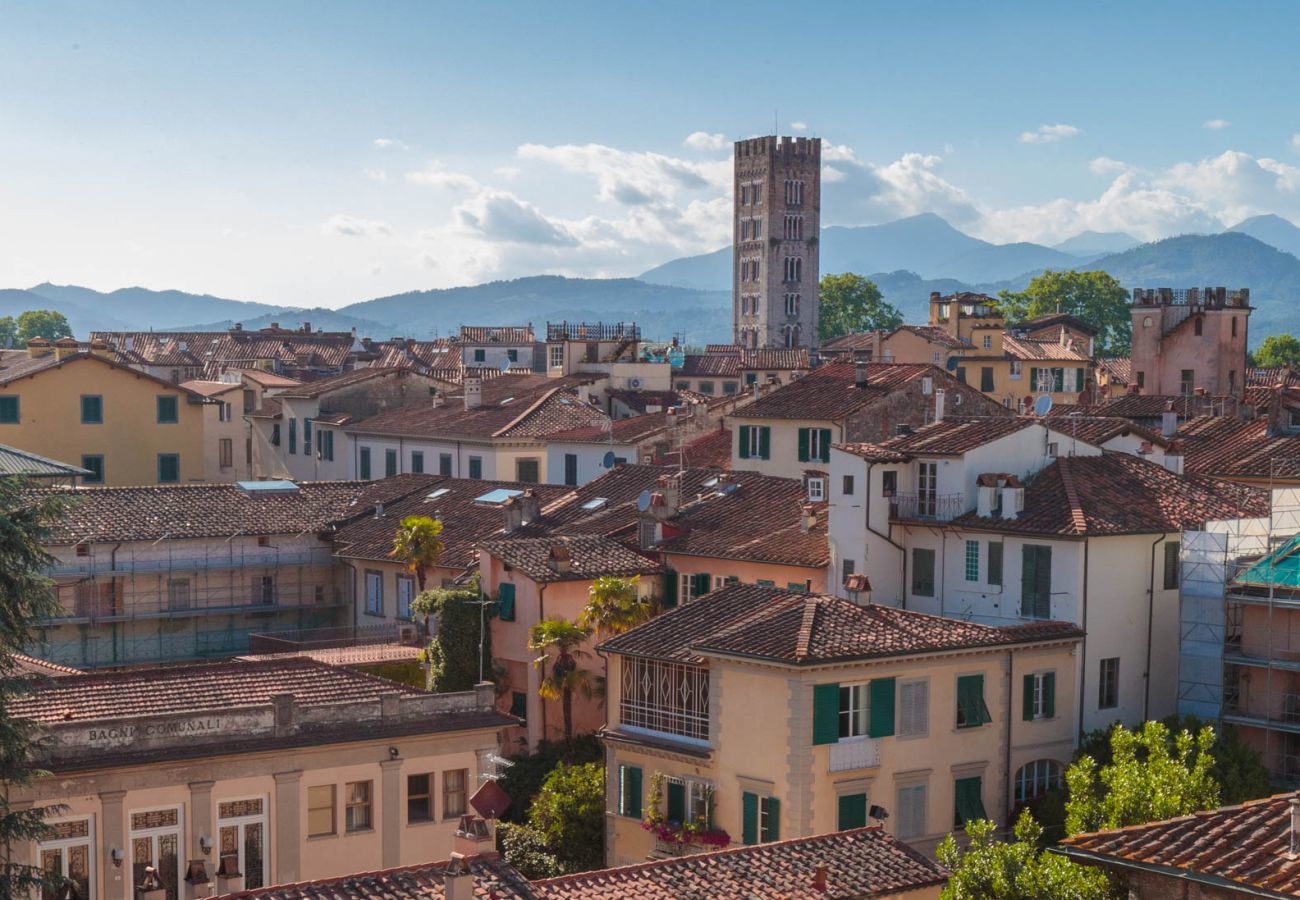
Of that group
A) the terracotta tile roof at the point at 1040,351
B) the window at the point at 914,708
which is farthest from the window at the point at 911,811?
the terracotta tile roof at the point at 1040,351

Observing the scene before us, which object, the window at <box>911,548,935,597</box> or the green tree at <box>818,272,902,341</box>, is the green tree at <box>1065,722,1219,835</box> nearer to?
the window at <box>911,548,935,597</box>

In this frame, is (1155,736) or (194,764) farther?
(1155,736)

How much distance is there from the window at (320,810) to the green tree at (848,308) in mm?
157137

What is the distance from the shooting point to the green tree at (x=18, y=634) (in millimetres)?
28406

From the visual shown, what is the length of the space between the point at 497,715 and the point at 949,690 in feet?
32.3

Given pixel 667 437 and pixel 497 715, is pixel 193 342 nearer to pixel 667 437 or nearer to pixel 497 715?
pixel 667 437

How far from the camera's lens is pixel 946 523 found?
1818 inches

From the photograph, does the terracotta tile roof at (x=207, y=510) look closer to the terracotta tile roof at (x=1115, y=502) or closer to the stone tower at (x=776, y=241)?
the terracotta tile roof at (x=1115, y=502)

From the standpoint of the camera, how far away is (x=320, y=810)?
34.4m

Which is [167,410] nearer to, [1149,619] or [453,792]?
[453,792]

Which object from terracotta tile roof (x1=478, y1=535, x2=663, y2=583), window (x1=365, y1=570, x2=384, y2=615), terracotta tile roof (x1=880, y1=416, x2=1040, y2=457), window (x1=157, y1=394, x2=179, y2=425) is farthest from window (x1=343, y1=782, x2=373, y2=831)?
window (x1=157, y1=394, x2=179, y2=425)

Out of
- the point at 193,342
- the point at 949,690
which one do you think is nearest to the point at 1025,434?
the point at 949,690

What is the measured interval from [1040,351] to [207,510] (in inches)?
2084

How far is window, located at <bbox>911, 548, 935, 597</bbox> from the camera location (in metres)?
46.9
